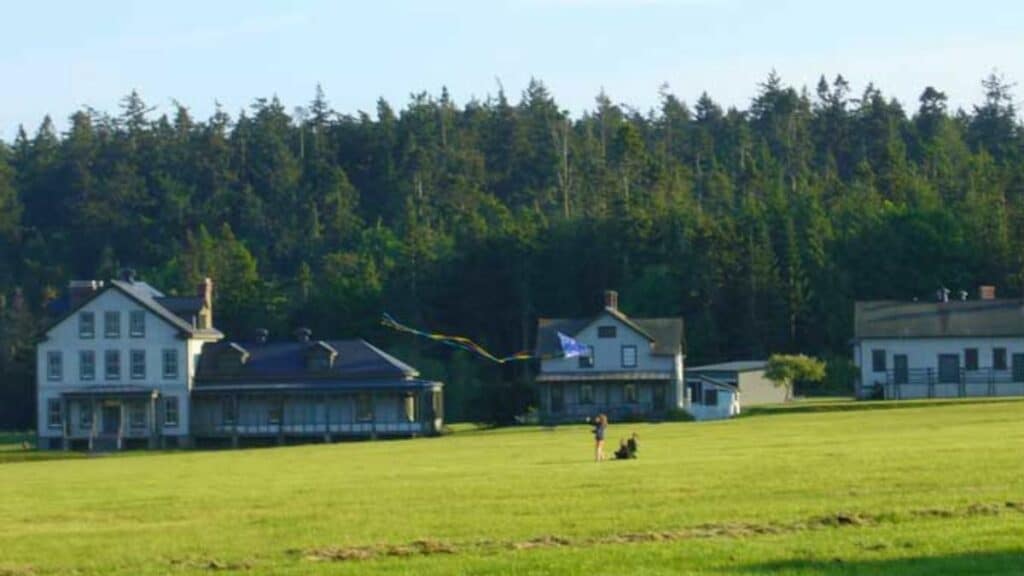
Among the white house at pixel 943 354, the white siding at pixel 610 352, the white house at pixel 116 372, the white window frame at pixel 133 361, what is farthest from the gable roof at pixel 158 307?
the white house at pixel 943 354

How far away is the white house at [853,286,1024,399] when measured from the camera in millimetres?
95375

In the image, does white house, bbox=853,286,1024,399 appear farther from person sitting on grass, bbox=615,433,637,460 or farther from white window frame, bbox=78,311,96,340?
person sitting on grass, bbox=615,433,637,460

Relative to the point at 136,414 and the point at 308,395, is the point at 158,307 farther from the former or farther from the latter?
the point at 308,395

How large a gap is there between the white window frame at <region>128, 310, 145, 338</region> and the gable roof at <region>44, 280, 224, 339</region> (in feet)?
1.99

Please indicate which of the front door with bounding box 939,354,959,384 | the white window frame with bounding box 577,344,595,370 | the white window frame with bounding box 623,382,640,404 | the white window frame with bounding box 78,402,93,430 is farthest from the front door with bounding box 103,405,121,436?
the front door with bounding box 939,354,959,384

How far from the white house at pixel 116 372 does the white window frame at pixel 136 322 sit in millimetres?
49

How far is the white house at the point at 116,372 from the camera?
335 feet

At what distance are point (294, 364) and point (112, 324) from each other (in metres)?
9.44

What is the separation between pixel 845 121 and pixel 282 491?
155m

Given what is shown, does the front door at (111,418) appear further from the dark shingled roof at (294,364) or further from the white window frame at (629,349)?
the white window frame at (629,349)

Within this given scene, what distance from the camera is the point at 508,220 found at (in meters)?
141

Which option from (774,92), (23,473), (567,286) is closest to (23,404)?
(567,286)

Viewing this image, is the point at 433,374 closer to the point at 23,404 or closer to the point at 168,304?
the point at 168,304

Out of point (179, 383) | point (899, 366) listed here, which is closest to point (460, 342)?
point (179, 383)
